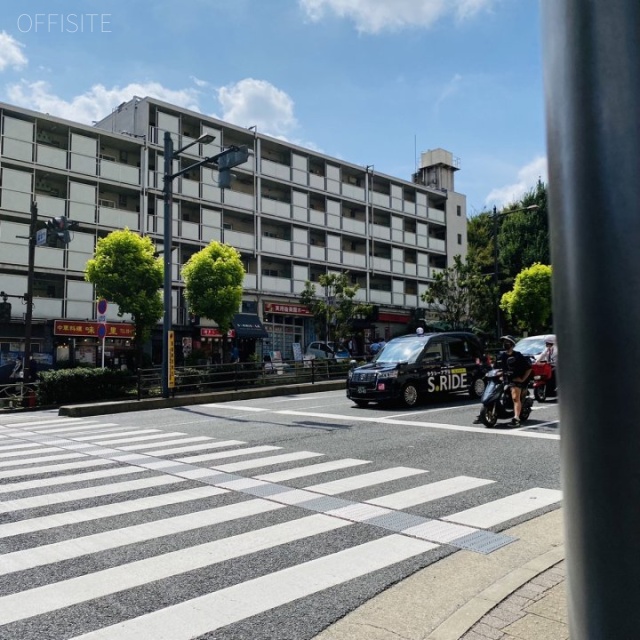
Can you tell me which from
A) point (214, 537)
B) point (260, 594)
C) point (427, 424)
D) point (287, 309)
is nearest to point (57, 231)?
point (427, 424)

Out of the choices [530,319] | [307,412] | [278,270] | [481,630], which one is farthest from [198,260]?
[481,630]

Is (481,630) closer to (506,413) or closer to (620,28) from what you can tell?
(620,28)

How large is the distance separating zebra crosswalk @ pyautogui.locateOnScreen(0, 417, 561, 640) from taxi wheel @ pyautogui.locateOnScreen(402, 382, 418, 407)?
21.0 feet

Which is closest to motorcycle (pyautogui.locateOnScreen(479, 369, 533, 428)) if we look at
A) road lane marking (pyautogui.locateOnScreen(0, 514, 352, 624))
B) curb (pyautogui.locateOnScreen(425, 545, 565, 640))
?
road lane marking (pyautogui.locateOnScreen(0, 514, 352, 624))

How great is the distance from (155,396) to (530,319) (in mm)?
27601

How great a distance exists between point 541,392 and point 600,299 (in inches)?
591

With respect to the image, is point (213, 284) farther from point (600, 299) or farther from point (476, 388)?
point (600, 299)

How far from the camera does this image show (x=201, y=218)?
35.1 m

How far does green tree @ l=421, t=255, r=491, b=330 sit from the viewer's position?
33.8m

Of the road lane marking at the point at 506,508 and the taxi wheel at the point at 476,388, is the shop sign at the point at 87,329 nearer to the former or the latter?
the taxi wheel at the point at 476,388

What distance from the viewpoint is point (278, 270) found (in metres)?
39.4

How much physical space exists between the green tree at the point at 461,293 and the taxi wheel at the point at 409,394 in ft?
64.2

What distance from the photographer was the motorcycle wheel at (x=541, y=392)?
15695mm

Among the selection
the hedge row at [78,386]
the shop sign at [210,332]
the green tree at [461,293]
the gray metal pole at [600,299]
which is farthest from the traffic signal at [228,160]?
the green tree at [461,293]
